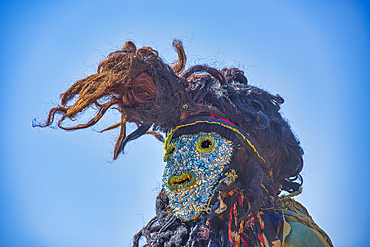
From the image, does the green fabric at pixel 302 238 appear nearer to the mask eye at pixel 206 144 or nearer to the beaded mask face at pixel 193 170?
the beaded mask face at pixel 193 170

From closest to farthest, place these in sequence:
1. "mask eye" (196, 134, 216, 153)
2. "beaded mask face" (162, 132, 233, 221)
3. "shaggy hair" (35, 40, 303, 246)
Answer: "shaggy hair" (35, 40, 303, 246) → "beaded mask face" (162, 132, 233, 221) → "mask eye" (196, 134, 216, 153)

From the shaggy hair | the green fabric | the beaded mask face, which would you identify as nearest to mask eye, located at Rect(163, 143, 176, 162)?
the beaded mask face

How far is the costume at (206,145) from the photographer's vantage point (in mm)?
3133

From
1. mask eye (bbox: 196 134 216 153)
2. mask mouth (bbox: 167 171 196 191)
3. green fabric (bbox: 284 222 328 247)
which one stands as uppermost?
mask eye (bbox: 196 134 216 153)

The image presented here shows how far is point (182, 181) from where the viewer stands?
3.35 meters

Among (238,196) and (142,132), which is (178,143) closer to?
(142,132)

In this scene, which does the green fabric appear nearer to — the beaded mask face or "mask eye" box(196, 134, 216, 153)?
the beaded mask face

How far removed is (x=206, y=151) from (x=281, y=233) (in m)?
1.00

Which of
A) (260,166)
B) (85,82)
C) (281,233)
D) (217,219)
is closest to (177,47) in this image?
(85,82)

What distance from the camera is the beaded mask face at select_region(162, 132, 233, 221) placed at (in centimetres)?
323

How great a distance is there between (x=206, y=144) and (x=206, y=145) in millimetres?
12

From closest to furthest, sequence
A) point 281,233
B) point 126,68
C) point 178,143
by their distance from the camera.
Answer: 1. point 126,68
2. point 281,233
3. point 178,143

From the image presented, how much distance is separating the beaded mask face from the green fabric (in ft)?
2.65

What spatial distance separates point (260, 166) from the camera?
11.7 feet
